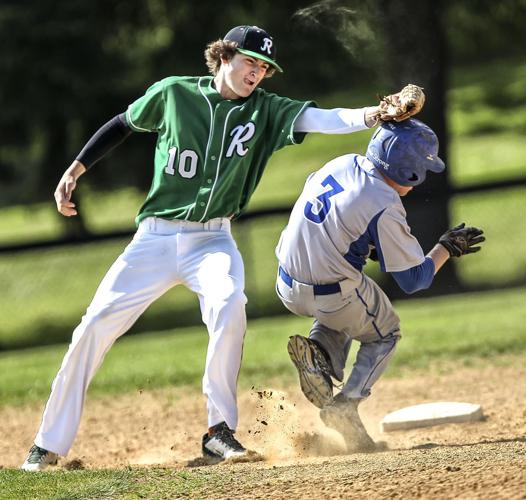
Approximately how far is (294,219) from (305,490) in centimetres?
157

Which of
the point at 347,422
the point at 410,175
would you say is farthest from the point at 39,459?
the point at 410,175

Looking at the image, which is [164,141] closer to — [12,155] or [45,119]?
[45,119]

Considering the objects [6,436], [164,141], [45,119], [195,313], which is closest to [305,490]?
[164,141]

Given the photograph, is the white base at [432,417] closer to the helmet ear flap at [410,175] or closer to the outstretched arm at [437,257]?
the outstretched arm at [437,257]

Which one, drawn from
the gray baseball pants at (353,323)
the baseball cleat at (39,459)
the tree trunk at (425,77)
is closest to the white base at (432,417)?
the gray baseball pants at (353,323)

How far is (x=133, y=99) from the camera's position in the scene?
1591 cm

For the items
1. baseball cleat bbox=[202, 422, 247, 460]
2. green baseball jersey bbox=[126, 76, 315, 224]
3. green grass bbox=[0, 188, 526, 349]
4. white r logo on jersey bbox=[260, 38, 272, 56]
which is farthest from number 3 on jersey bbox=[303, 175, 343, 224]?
green grass bbox=[0, 188, 526, 349]

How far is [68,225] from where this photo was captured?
1777 cm

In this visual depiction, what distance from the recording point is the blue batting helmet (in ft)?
18.0

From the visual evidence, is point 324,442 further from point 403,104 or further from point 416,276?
point 403,104

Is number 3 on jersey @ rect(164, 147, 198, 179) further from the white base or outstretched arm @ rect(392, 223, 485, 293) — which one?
the white base

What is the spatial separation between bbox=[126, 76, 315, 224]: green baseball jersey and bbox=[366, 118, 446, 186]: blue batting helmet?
0.54 meters

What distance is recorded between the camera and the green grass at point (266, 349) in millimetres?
9336

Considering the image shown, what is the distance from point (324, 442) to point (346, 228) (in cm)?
130
